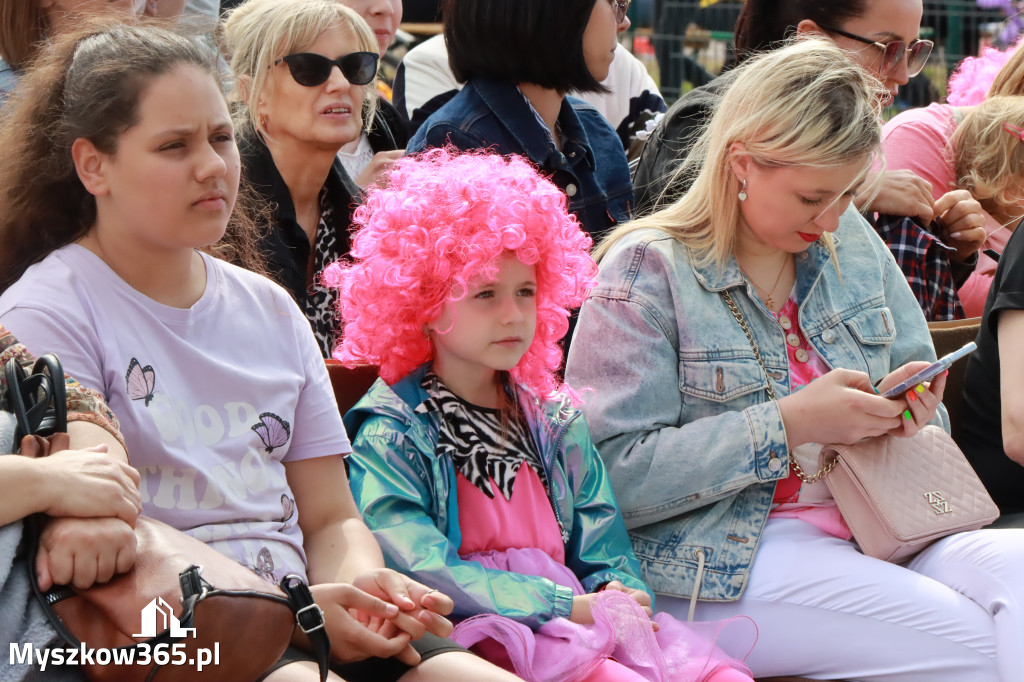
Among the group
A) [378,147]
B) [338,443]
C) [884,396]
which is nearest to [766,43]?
[378,147]

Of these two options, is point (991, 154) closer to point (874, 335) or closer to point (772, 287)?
point (874, 335)

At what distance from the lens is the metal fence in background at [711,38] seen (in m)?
8.82

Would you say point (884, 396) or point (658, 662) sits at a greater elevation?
point (884, 396)

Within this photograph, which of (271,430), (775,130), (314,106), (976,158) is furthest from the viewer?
(976,158)

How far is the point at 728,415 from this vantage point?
2.66m

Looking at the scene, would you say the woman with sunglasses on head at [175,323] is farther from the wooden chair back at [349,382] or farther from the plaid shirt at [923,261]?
the plaid shirt at [923,261]

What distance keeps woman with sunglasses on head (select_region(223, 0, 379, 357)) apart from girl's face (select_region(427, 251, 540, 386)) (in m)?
0.95

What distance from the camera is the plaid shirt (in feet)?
11.7

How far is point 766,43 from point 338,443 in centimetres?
236

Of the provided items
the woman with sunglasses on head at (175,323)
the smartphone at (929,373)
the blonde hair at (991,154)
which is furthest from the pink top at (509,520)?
the blonde hair at (991,154)

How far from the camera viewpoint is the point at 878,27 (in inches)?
149

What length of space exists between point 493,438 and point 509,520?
189 millimetres

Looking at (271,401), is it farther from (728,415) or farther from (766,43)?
(766,43)

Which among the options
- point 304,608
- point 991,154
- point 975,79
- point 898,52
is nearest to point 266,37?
point 898,52
